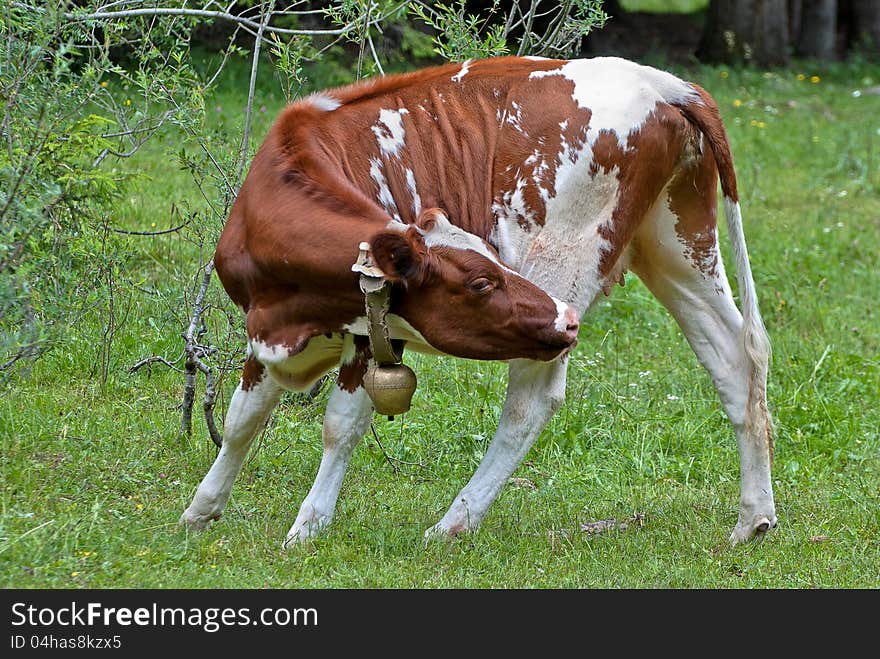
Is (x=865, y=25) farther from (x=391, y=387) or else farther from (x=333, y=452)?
(x=391, y=387)

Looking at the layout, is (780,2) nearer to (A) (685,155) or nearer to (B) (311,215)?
(A) (685,155)

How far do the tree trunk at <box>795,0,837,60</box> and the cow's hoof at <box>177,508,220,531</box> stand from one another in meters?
17.3

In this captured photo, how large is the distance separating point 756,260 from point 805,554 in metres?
4.90

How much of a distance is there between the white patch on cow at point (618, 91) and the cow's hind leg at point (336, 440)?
1.41 metres

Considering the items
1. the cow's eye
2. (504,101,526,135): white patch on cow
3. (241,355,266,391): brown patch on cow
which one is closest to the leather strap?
the cow's eye

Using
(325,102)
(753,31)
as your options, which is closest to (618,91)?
(325,102)

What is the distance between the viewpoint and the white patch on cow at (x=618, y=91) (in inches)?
213

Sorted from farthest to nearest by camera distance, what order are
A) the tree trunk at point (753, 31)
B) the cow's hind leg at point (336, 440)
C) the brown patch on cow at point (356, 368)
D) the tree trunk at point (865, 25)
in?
1. the tree trunk at point (865, 25)
2. the tree trunk at point (753, 31)
3. the cow's hind leg at point (336, 440)
4. the brown patch on cow at point (356, 368)

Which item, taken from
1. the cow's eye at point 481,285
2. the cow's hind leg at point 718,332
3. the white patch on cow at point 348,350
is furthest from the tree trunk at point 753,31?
the cow's eye at point 481,285

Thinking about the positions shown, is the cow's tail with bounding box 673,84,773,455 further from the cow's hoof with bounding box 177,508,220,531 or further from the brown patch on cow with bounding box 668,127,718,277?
the cow's hoof with bounding box 177,508,220,531

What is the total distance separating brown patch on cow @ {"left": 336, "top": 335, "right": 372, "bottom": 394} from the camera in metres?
5.19

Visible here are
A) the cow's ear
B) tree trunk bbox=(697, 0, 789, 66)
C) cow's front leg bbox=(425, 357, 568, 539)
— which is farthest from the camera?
tree trunk bbox=(697, 0, 789, 66)

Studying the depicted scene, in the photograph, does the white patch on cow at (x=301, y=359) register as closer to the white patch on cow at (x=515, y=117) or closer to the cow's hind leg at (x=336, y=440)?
the cow's hind leg at (x=336, y=440)

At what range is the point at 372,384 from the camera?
4.93 m
